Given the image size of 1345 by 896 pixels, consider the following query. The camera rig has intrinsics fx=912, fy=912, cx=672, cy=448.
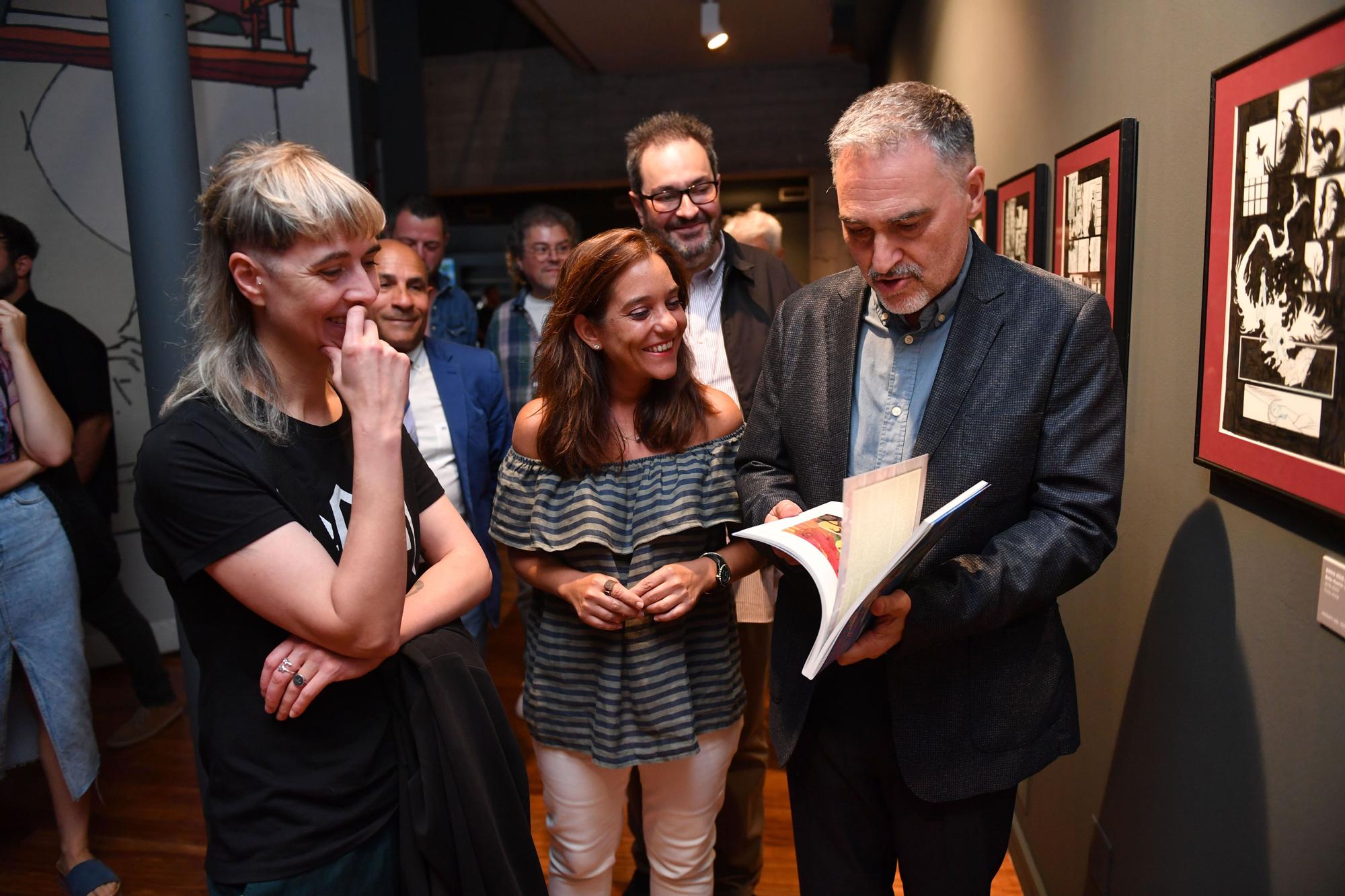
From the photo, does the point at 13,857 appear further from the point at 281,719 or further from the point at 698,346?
the point at 698,346

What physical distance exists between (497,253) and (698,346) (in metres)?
6.39

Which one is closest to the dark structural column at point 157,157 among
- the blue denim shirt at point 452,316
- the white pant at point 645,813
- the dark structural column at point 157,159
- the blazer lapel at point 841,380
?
the dark structural column at point 157,159

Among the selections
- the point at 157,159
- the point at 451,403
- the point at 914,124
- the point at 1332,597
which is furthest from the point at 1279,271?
the point at 157,159

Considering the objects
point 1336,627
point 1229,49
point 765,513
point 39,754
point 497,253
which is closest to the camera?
point 1336,627

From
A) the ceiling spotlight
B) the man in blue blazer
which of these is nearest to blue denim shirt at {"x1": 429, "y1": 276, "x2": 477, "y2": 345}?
the man in blue blazer

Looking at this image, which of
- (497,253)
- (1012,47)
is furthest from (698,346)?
(497,253)

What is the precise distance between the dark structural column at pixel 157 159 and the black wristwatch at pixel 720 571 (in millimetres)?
1498

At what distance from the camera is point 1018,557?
1.35 meters

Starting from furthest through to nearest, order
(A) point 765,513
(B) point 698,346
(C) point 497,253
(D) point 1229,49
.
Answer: (C) point 497,253
(B) point 698,346
(A) point 765,513
(D) point 1229,49

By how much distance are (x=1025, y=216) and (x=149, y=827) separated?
345 cm

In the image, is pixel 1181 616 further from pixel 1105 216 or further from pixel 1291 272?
pixel 1105 216

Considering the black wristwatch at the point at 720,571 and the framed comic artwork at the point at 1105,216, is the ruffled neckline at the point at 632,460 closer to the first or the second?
the black wristwatch at the point at 720,571

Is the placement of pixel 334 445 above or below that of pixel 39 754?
above

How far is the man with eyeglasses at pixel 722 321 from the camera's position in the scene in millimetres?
2381
